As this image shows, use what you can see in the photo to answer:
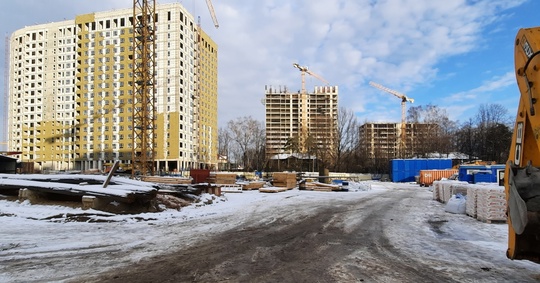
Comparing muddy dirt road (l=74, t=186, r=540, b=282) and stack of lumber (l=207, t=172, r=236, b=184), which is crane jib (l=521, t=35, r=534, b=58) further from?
stack of lumber (l=207, t=172, r=236, b=184)

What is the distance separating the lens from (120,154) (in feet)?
303

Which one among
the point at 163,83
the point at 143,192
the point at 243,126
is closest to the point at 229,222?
the point at 143,192

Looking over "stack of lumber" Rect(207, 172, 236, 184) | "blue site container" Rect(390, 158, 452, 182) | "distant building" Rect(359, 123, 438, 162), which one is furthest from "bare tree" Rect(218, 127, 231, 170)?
"stack of lumber" Rect(207, 172, 236, 184)

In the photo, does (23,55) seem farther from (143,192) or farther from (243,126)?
(143,192)

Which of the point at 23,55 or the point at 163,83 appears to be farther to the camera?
the point at 23,55

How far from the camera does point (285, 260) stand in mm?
6793

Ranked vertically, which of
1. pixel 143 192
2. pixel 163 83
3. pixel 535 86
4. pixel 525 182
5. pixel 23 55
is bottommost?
pixel 143 192

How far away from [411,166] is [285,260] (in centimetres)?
4954

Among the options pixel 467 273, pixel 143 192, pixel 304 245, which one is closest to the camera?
pixel 467 273

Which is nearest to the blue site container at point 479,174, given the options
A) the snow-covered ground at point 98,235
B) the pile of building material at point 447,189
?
the pile of building material at point 447,189

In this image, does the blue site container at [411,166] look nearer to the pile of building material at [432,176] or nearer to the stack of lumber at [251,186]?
the pile of building material at [432,176]

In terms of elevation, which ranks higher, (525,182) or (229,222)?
(525,182)

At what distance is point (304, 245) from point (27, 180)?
39.1ft

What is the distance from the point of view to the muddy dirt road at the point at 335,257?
5723mm
